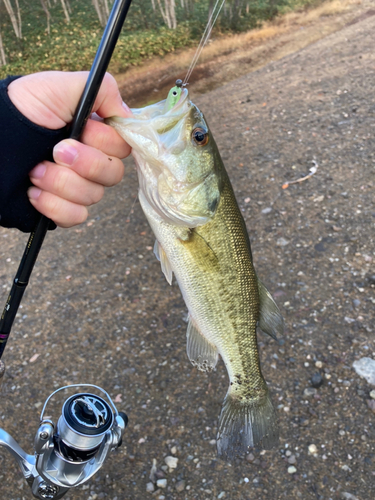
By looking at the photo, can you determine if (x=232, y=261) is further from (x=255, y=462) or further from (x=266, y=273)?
(x=266, y=273)

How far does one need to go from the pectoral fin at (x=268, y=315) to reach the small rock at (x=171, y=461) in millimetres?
1273

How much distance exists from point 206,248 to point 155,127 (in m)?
0.53

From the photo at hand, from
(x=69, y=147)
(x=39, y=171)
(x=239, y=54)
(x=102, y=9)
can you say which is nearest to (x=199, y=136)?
(x=69, y=147)

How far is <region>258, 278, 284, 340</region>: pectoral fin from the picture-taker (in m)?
1.84

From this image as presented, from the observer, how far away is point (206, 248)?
1664 millimetres

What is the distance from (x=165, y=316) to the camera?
11.3 feet

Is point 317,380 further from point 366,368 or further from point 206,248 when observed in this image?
point 206,248

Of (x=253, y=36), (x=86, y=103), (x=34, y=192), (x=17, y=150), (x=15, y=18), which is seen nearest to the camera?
(x=86, y=103)

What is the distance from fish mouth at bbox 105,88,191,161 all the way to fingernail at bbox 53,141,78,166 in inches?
7.6

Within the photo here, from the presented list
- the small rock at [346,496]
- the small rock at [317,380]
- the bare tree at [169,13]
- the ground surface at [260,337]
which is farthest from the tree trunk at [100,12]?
the small rock at [346,496]

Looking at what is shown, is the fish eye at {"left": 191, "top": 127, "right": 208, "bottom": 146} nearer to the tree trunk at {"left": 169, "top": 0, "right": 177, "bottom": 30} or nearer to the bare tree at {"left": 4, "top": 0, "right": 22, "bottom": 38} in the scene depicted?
the bare tree at {"left": 4, "top": 0, "right": 22, "bottom": 38}

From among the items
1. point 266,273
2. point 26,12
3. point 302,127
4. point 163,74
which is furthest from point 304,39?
point 266,273

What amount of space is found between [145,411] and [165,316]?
852 millimetres

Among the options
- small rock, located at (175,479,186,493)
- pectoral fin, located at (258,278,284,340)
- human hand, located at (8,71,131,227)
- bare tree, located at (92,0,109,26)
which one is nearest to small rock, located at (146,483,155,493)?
small rock, located at (175,479,186,493)
